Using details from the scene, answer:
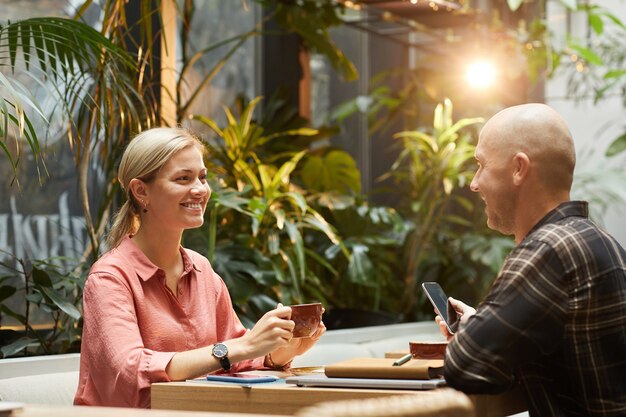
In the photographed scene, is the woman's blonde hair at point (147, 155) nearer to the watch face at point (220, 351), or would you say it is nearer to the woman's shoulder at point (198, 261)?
the woman's shoulder at point (198, 261)

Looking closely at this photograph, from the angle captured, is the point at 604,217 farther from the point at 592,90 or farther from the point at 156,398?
the point at 156,398

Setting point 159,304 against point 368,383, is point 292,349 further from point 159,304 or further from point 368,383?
point 368,383

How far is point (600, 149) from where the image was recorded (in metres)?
8.32

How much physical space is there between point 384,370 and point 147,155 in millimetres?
1057

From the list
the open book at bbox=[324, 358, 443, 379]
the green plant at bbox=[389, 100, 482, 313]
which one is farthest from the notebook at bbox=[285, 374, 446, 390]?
the green plant at bbox=[389, 100, 482, 313]

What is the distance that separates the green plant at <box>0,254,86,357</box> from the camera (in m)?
3.64

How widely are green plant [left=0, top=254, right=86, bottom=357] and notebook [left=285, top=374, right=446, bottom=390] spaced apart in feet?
5.39

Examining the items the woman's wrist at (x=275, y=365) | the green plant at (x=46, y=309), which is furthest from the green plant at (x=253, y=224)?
the woman's wrist at (x=275, y=365)

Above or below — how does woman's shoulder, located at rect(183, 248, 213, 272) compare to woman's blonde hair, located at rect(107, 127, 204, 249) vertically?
below

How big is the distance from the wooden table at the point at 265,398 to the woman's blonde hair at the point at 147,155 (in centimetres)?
74

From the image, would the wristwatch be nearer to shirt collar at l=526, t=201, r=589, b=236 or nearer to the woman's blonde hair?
the woman's blonde hair

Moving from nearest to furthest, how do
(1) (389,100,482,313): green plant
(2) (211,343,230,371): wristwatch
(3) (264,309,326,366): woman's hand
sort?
(2) (211,343,230,371): wristwatch, (3) (264,309,326,366): woman's hand, (1) (389,100,482,313): green plant

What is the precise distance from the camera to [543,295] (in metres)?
2.09

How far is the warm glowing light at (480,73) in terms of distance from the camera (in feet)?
24.3
